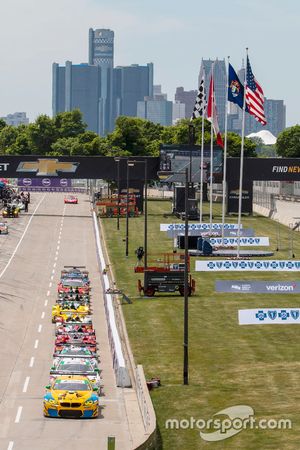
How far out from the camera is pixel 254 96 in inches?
2830

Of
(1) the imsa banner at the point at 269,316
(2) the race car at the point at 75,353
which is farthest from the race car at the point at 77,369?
(1) the imsa banner at the point at 269,316

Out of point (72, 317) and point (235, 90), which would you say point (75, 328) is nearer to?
point (72, 317)

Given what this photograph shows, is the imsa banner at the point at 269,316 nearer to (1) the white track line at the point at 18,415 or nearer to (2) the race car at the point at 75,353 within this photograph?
(2) the race car at the point at 75,353

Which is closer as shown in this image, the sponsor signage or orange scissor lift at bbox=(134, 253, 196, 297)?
orange scissor lift at bbox=(134, 253, 196, 297)

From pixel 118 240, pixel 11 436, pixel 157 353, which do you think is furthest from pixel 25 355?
pixel 118 240

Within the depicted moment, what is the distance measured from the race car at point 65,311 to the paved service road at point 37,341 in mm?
555

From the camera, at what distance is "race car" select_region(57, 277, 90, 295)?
215ft

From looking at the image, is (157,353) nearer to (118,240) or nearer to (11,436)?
(11,436)

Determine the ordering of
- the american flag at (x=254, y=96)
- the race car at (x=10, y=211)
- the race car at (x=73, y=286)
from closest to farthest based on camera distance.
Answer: the race car at (x=73, y=286)
the american flag at (x=254, y=96)
the race car at (x=10, y=211)

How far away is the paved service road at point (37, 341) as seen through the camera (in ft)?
111

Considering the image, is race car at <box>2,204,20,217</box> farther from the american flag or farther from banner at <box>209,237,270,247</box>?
the american flag

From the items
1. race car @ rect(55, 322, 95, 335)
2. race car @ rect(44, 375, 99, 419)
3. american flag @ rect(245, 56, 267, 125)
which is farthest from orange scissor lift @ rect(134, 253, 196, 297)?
race car @ rect(44, 375, 99, 419)

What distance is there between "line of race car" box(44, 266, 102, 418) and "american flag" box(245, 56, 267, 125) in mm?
16996

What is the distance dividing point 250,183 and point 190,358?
300 feet
